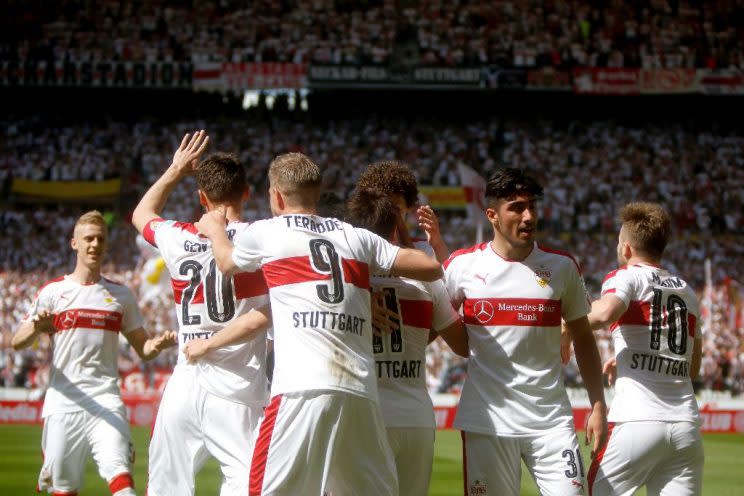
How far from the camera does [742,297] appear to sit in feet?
85.9

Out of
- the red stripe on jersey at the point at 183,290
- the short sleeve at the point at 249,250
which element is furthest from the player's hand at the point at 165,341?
the short sleeve at the point at 249,250

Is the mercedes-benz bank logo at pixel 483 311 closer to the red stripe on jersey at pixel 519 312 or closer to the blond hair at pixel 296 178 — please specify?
the red stripe on jersey at pixel 519 312

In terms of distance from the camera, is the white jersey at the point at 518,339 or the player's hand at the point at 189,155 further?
the player's hand at the point at 189,155

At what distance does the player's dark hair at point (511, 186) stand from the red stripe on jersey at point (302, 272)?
987mm

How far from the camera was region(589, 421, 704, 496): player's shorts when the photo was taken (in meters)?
5.79

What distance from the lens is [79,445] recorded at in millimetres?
7707

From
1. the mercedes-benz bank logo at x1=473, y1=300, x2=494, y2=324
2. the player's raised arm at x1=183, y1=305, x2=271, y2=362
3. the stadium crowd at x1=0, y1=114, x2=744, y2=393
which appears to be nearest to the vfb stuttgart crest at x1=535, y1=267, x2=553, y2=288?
the mercedes-benz bank logo at x1=473, y1=300, x2=494, y2=324

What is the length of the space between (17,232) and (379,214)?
93.0ft

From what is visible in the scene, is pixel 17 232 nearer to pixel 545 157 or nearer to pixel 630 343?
pixel 545 157

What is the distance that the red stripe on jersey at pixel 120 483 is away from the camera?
23.8 ft

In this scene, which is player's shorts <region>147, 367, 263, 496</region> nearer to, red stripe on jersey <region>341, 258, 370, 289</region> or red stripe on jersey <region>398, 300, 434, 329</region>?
red stripe on jersey <region>398, 300, 434, 329</region>

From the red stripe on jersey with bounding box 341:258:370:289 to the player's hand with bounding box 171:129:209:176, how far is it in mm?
1406

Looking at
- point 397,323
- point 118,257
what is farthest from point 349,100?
point 397,323

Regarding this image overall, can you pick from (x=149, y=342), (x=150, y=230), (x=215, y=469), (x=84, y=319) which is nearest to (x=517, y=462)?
(x=150, y=230)
